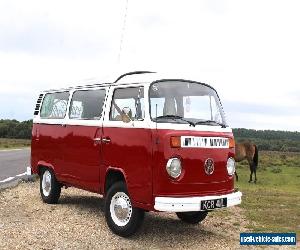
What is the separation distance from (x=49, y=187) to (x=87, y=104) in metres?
2.69

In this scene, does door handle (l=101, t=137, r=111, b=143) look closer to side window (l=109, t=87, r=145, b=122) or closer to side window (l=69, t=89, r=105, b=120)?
side window (l=109, t=87, r=145, b=122)

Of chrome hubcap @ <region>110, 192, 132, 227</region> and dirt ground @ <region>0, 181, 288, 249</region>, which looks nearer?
dirt ground @ <region>0, 181, 288, 249</region>

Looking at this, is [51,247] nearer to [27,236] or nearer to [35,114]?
[27,236]

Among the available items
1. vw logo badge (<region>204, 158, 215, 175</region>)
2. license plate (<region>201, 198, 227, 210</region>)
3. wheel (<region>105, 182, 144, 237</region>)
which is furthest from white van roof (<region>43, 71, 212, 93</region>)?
license plate (<region>201, 198, 227, 210</region>)

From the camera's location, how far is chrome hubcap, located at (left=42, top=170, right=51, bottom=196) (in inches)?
418

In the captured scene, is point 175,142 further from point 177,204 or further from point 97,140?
point 97,140

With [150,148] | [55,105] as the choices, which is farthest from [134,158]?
[55,105]

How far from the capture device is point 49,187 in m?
10.6

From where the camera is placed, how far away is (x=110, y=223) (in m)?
7.86

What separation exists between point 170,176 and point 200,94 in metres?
1.84

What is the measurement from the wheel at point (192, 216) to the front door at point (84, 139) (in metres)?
1.83

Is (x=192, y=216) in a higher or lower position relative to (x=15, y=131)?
lower
